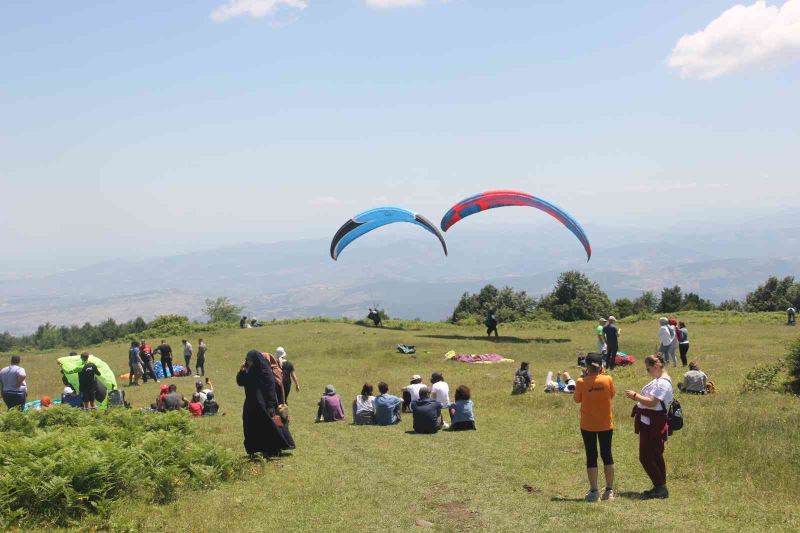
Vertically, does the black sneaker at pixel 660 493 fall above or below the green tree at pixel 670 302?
below

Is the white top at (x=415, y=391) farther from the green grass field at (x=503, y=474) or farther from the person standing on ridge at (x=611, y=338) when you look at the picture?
the person standing on ridge at (x=611, y=338)

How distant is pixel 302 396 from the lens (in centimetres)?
2555

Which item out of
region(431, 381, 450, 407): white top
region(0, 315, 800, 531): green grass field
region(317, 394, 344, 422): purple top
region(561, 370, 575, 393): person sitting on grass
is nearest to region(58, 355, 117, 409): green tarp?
region(0, 315, 800, 531): green grass field

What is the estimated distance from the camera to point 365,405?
19.6 m

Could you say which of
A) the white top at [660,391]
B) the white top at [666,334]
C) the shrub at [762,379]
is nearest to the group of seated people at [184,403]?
the white top at [660,391]

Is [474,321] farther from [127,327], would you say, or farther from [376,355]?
[127,327]

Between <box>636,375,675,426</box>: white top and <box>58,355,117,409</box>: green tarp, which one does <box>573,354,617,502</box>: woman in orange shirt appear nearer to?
<box>636,375,675,426</box>: white top

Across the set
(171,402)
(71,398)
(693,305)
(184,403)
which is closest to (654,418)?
(171,402)

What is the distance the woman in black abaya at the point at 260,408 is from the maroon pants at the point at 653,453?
25.1 ft

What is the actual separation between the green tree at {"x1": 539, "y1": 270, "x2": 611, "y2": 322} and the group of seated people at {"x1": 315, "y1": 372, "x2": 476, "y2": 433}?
143 feet

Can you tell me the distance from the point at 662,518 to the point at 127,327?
7175 cm

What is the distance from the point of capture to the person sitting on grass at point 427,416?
17766 mm

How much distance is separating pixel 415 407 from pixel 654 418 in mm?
8267

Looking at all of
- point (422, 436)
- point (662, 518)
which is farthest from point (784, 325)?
point (662, 518)
